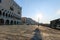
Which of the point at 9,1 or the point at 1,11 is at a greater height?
the point at 9,1

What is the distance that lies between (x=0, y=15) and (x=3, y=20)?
295 centimetres

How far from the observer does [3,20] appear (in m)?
47.8

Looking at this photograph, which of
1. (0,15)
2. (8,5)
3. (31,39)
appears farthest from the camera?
(8,5)

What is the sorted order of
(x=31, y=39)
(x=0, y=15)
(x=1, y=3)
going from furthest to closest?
1. (x=1, y=3)
2. (x=0, y=15)
3. (x=31, y=39)

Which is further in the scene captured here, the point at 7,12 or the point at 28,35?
the point at 7,12

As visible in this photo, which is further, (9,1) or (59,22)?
(9,1)

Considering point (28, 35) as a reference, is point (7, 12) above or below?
above

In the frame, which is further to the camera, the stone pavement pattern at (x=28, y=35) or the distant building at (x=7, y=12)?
the distant building at (x=7, y=12)

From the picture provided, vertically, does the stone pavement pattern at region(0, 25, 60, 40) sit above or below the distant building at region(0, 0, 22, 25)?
below

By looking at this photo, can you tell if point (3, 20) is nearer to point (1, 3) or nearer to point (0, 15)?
point (0, 15)

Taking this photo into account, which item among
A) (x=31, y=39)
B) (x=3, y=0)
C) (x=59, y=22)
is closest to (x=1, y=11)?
(x=3, y=0)

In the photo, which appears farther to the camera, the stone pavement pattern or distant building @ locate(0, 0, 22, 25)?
distant building @ locate(0, 0, 22, 25)

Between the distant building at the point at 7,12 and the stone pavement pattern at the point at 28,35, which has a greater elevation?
the distant building at the point at 7,12

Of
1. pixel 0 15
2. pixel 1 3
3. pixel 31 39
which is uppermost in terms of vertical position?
pixel 1 3
